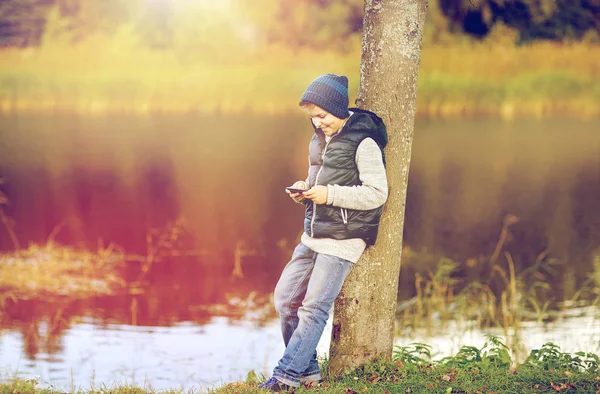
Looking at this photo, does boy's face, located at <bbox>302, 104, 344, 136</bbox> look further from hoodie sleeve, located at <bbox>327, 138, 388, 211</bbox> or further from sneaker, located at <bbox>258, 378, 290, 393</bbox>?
sneaker, located at <bbox>258, 378, 290, 393</bbox>

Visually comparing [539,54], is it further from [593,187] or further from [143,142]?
A: [143,142]

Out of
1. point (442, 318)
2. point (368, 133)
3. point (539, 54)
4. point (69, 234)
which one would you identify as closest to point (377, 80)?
point (368, 133)

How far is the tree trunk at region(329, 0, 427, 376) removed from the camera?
5410 mm

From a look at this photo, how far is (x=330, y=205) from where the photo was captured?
5.00 metres

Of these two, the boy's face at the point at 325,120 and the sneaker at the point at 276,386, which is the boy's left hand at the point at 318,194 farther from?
the sneaker at the point at 276,386

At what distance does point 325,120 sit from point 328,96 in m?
0.14

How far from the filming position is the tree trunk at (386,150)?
5.41 meters

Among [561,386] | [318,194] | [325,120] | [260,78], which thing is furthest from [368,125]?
[260,78]

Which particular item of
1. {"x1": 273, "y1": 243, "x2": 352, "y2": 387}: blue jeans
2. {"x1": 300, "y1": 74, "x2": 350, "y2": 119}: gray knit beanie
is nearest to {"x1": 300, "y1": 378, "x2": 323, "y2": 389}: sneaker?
{"x1": 273, "y1": 243, "x2": 352, "y2": 387}: blue jeans

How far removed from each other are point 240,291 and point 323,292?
5948mm

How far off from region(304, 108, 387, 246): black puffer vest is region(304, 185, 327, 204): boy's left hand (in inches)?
3.5

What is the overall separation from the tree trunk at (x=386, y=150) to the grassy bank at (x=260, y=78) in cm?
2120

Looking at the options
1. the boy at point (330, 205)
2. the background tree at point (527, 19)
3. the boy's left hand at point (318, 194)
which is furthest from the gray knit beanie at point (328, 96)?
the background tree at point (527, 19)

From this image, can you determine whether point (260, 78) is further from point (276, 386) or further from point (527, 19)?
point (276, 386)
